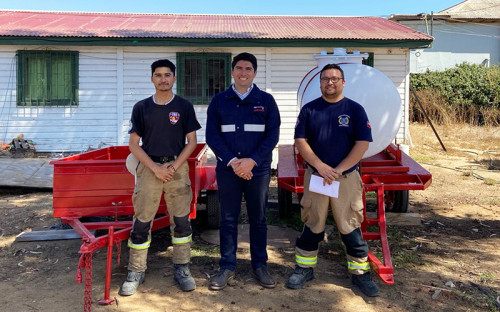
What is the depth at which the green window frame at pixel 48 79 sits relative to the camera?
9859 millimetres

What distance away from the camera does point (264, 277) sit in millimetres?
3639

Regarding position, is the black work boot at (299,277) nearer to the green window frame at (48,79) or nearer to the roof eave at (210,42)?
the roof eave at (210,42)

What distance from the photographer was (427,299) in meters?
3.38

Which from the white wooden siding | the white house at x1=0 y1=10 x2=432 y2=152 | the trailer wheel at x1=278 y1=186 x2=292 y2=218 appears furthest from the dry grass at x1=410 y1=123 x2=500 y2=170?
the trailer wheel at x1=278 y1=186 x2=292 y2=218

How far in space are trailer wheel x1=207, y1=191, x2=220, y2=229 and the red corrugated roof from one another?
558 centimetres

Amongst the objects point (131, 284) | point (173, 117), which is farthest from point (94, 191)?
point (173, 117)

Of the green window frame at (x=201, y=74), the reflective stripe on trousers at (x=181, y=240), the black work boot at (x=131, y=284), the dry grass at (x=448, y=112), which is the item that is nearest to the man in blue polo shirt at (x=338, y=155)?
the reflective stripe on trousers at (x=181, y=240)

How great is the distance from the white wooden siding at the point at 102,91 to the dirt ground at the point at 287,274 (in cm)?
385

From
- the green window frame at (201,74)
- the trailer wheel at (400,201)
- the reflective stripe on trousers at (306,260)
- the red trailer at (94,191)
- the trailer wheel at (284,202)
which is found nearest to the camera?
the reflective stripe on trousers at (306,260)

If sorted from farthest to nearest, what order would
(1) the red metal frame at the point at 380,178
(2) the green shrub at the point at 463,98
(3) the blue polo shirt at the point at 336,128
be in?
1. (2) the green shrub at the point at 463,98
2. (1) the red metal frame at the point at 380,178
3. (3) the blue polo shirt at the point at 336,128

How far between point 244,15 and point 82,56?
233 inches

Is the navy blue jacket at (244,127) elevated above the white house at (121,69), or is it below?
below

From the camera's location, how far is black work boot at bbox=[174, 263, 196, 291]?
3543 mm

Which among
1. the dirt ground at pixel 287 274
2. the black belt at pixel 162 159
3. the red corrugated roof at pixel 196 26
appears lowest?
the dirt ground at pixel 287 274
